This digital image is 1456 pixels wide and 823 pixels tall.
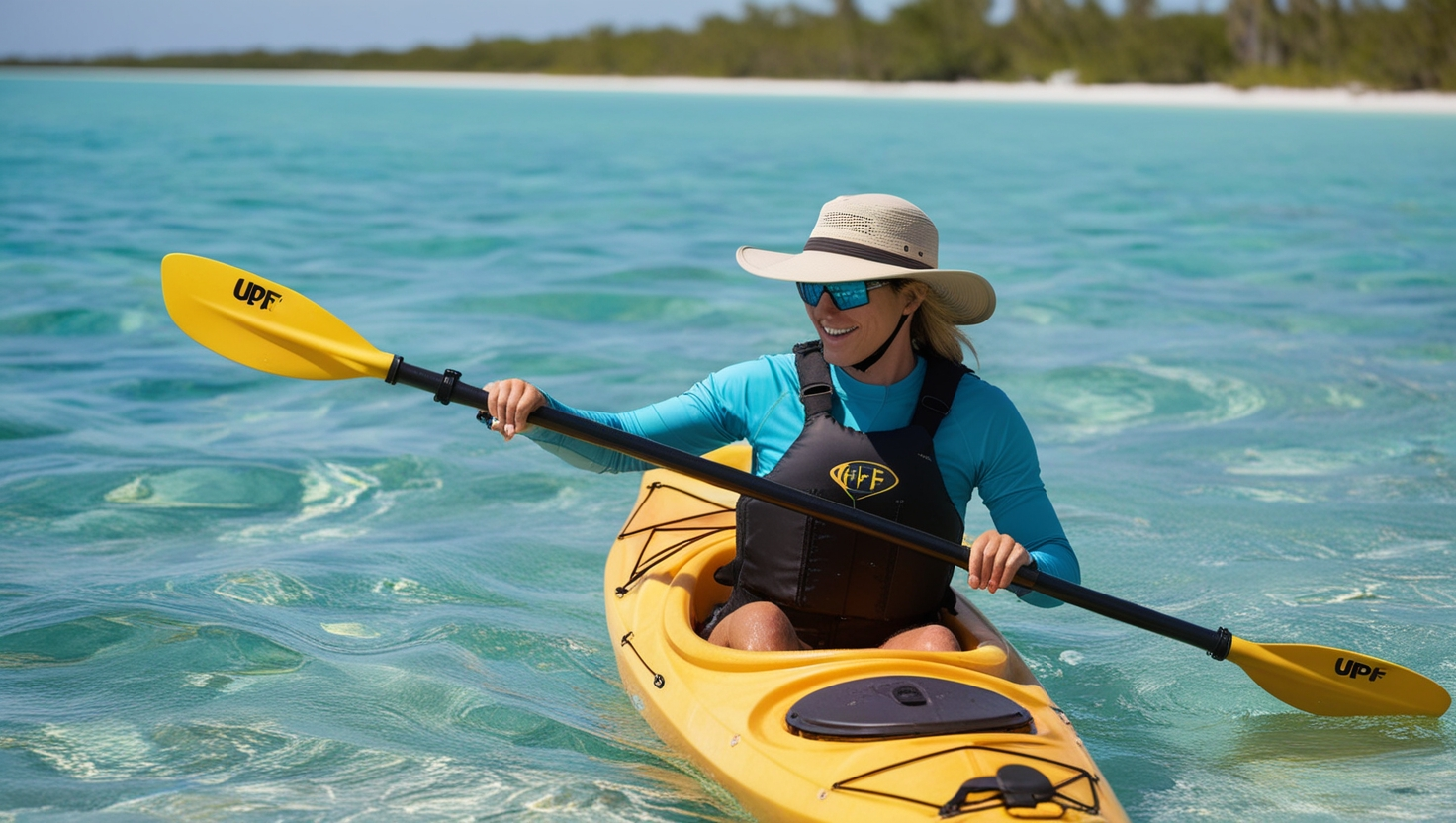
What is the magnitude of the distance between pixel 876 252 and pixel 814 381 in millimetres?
303

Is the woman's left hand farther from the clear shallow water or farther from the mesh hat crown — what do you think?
the clear shallow water

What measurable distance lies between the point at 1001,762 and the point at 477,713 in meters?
1.49

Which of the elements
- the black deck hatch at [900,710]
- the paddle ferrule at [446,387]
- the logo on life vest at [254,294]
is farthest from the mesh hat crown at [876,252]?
the logo on life vest at [254,294]

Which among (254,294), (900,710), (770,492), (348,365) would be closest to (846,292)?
(770,492)

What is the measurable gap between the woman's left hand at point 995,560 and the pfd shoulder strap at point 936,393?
0.94 ft

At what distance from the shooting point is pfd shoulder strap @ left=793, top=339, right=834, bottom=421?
9.29 feet

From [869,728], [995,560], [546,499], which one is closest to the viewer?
[869,728]

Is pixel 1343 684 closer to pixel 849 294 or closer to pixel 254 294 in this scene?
pixel 849 294

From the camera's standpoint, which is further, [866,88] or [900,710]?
[866,88]

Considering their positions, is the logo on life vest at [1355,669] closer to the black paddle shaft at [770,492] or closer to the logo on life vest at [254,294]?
the black paddle shaft at [770,492]

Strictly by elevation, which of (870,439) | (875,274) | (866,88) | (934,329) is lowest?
(870,439)

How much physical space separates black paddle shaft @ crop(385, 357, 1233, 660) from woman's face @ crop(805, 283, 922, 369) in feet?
1.01

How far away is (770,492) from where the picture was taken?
275cm

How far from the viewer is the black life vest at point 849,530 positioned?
2801 millimetres
